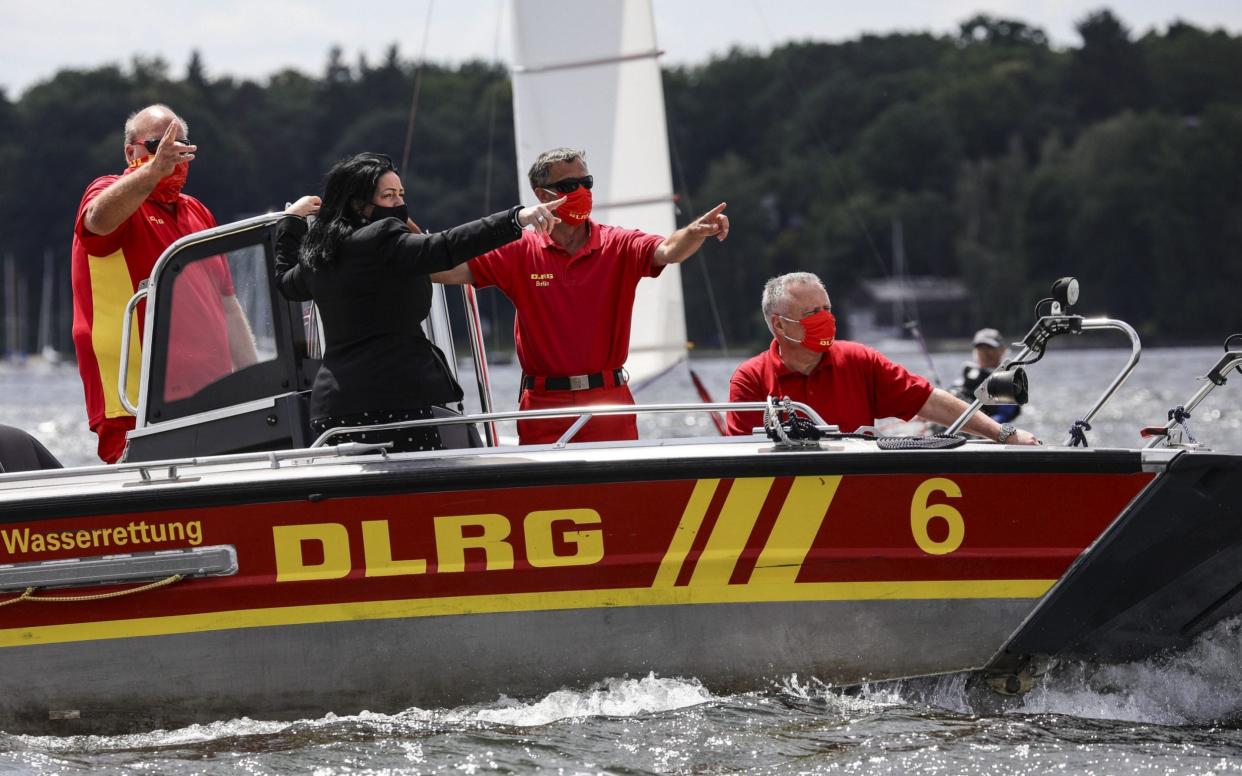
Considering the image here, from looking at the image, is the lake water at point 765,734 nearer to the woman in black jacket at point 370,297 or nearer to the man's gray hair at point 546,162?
the woman in black jacket at point 370,297

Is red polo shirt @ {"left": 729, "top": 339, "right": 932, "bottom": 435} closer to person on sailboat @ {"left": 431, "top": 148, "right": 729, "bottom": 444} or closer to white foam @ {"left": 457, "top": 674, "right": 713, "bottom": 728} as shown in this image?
person on sailboat @ {"left": 431, "top": 148, "right": 729, "bottom": 444}

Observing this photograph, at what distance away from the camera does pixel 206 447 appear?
5.98 metres

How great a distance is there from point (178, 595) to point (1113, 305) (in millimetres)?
78509

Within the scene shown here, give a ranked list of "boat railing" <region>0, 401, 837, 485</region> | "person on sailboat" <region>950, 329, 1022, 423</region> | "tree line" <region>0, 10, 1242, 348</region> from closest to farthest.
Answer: "boat railing" <region>0, 401, 837, 485</region>
"person on sailboat" <region>950, 329, 1022, 423</region>
"tree line" <region>0, 10, 1242, 348</region>

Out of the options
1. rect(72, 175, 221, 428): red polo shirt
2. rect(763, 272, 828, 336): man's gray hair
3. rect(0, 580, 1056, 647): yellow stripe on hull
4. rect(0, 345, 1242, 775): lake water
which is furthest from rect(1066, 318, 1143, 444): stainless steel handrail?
rect(72, 175, 221, 428): red polo shirt

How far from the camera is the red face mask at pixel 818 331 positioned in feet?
19.3

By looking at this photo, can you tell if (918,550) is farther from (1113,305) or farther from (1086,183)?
Result: (1086,183)

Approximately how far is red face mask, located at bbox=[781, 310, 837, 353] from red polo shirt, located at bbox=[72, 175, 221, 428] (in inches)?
95.6

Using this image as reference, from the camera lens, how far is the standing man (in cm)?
604

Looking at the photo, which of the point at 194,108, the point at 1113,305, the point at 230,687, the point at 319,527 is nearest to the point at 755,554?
the point at 319,527

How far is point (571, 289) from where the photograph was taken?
598 cm

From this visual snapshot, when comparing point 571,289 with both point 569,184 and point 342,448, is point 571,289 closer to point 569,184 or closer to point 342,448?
point 569,184

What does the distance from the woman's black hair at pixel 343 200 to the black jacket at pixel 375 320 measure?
5 centimetres

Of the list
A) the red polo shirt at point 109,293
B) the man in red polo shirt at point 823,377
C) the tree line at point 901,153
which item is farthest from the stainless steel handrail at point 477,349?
the tree line at point 901,153
